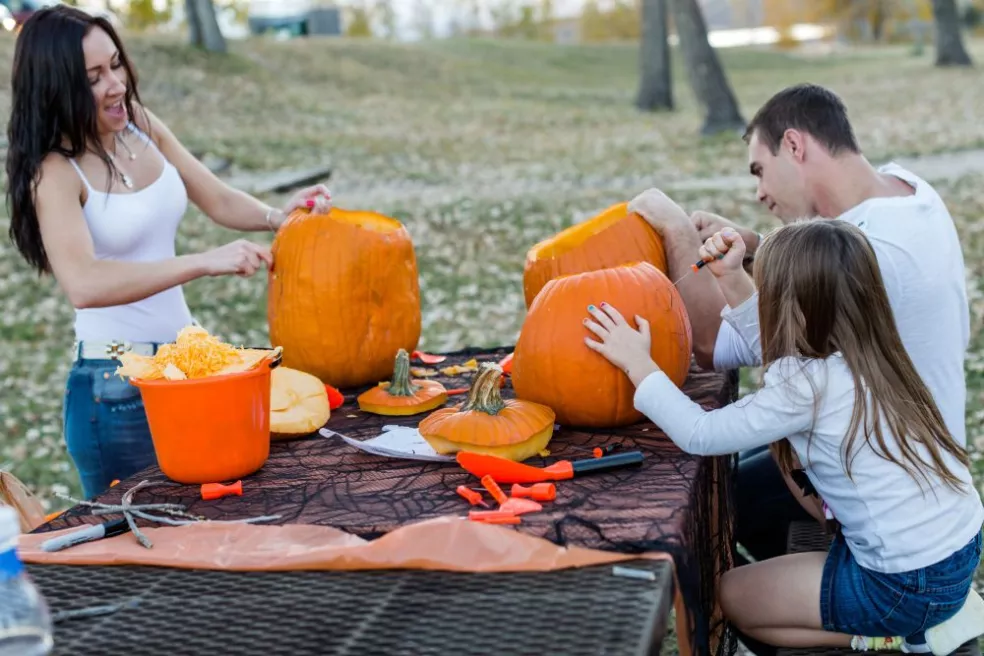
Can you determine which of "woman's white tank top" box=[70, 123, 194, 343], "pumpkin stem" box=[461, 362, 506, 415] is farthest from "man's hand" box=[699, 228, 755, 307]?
"woman's white tank top" box=[70, 123, 194, 343]

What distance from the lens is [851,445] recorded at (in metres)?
2.10

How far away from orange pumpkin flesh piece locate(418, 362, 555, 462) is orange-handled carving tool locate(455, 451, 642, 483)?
0.05 m

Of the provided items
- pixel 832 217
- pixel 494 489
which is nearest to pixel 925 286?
pixel 832 217

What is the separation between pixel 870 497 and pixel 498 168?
13.0m

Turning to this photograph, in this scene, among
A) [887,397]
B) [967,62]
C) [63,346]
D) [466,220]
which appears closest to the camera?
[887,397]

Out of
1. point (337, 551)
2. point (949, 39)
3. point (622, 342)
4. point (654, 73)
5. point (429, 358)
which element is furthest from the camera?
point (949, 39)

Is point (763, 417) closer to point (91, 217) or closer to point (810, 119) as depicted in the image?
point (810, 119)

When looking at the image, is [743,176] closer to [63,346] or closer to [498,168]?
[498,168]

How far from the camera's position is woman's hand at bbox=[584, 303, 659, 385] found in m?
2.30

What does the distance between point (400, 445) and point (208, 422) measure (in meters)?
0.43

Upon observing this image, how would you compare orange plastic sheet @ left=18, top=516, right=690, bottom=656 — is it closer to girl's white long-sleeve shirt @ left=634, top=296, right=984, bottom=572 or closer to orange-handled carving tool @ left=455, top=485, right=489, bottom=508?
orange-handled carving tool @ left=455, top=485, right=489, bottom=508

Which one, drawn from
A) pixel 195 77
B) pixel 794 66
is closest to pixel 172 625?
pixel 195 77

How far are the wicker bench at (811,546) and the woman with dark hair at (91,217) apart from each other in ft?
5.21

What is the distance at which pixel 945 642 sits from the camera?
7.11 feet
